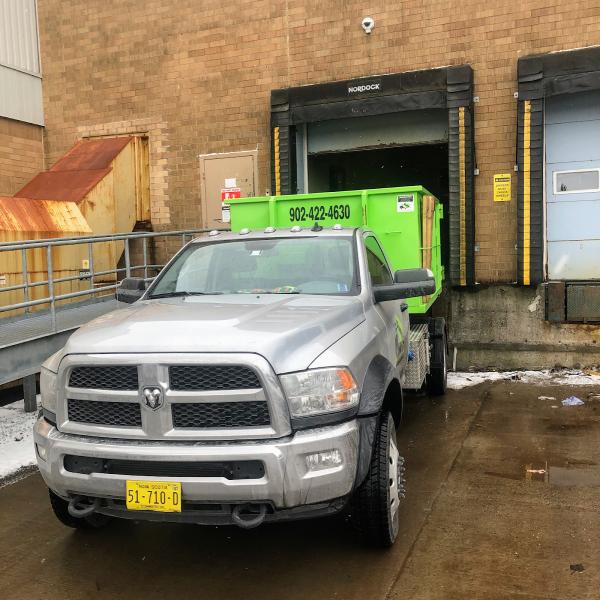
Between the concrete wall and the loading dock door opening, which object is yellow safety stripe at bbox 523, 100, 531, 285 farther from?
the loading dock door opening

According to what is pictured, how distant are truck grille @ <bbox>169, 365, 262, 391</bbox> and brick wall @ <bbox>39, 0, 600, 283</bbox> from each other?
741cm

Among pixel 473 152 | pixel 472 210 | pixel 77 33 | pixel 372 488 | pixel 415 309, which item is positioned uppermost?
pixel 77 33

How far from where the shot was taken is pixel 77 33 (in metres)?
12.3

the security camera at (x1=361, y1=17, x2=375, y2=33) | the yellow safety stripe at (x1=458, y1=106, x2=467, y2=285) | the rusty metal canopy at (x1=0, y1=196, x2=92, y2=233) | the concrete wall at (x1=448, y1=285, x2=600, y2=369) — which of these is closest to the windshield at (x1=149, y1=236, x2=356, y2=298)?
the rusty metal canopy at (x1=0, y1=196, x2=92, y2=233)

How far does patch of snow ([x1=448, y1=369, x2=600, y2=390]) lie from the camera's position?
8828 mm

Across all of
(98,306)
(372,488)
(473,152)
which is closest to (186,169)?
(98,306)

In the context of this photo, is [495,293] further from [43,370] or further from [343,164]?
[43,370]

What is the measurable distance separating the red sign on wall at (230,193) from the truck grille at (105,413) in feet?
26.7

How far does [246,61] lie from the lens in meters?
11.2

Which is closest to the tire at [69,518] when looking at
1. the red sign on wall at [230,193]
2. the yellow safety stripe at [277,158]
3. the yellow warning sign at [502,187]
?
the yellow safety stripe at [277,158]

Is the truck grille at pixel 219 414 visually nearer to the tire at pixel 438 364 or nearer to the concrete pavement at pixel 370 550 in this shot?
the concrete pavement at pixel 370 550

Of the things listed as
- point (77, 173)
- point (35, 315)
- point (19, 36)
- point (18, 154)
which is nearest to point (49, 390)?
point (35, 315)

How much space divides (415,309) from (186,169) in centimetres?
615

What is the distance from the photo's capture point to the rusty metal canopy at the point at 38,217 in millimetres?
8000
